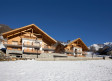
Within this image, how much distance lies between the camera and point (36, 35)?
34.2 m

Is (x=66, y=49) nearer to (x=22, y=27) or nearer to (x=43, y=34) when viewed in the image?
(x=43, y=34)

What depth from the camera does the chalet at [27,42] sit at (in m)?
29.7

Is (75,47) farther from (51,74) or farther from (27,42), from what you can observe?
(51,74)

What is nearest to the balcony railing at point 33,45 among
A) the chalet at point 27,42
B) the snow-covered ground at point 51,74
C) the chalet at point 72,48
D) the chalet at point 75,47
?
the chalet at point 27,42

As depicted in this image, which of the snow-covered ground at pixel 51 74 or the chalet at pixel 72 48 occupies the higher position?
the chalet at pixel 72 48

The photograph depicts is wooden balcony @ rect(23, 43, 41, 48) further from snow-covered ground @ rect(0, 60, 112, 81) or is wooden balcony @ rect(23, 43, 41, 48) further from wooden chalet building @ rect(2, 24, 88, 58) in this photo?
snow-covered ground @ rect(0, 60, 112, 81)

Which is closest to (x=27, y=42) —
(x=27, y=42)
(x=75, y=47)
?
(x=27, y=42)

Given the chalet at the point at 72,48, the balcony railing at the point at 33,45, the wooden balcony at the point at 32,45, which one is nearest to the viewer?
the wooden balcony at the point at 32,45

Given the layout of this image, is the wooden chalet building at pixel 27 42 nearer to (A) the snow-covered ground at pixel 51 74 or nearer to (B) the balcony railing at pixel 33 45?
(B) the balcony railing at pixel 33 45

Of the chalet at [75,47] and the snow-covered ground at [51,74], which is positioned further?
the chalet at [75,47]

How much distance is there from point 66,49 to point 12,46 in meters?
18.5

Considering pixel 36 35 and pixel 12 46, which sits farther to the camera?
pixel 36 35

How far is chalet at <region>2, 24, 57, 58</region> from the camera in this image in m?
29.7

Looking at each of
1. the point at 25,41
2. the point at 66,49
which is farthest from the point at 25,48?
the point at 66,49
